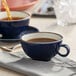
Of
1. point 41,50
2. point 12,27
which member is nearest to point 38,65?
point 41,50

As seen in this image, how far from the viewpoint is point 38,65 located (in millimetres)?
776

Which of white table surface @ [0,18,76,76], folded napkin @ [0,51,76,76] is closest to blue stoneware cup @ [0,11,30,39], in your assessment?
white table surface @ [0,18,76,76]

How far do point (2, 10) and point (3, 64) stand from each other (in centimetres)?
43

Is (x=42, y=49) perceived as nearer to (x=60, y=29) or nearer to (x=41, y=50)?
(x=41, y=50)

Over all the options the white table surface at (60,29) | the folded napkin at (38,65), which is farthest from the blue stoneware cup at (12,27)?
the folded napkin at (38,65)

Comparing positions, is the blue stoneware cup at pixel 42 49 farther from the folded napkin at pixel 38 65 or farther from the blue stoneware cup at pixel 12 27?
the blue stoneware cup at pixel 12 27

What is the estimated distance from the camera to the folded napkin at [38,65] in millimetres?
735

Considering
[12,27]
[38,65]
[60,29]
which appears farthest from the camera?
[60,29]

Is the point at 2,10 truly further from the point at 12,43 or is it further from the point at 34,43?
the point at 34,43

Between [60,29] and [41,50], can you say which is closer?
[41,50]

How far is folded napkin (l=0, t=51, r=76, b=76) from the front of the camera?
2.41ft

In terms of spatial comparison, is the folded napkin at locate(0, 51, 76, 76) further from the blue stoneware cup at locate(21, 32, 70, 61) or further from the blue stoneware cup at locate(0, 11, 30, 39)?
the blue stoneware cup at locate(0, 11, 30, 39)

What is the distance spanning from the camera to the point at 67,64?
0.78m

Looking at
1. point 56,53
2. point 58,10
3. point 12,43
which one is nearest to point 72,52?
point 56,53
